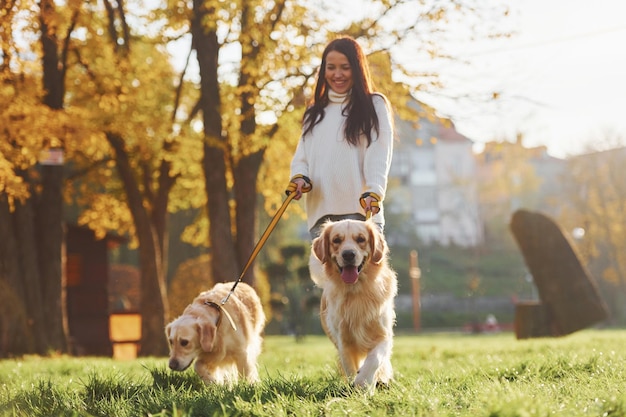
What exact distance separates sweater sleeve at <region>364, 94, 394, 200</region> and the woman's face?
22 cm

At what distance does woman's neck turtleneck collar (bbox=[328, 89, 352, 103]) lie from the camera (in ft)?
20.8

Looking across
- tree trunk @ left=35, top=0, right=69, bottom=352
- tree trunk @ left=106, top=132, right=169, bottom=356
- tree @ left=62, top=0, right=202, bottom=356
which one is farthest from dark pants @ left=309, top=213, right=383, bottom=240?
tree trunk @ left=106, top=132, right=169, bottom=356

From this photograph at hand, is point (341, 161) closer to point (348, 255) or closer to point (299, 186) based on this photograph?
point (299, 186)

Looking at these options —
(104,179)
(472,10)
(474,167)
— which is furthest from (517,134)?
(472,10)

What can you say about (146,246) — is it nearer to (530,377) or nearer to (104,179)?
(104,179)

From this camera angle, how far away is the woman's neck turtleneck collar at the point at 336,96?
6.34 meters

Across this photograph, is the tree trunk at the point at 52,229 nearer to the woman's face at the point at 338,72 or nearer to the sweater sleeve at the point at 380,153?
the woman's face at the point at 338,72

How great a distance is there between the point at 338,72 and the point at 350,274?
62.5 inches

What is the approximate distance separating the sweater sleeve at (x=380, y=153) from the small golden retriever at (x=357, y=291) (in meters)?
0.42

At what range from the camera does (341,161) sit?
6.25m

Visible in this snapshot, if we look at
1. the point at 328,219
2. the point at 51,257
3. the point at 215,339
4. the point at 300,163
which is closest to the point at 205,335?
the point at 215,339

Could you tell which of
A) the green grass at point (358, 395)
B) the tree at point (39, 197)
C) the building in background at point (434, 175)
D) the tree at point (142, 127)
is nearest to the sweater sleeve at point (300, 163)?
the green grass at point (358, 395)

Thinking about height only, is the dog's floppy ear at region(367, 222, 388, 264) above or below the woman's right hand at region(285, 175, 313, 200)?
below

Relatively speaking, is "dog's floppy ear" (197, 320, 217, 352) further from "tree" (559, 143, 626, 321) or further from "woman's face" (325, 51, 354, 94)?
"tree" (559, 143, 626, 321)
